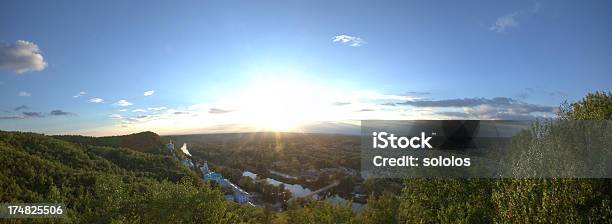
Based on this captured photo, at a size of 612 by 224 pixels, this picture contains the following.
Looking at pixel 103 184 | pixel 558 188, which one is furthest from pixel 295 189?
pixel 558 188

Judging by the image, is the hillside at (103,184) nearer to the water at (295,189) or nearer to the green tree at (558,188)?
the green tree at (558,188)

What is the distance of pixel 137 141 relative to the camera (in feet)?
599

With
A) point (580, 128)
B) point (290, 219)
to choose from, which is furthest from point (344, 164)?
point (580, 128)

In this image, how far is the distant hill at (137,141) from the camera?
162438 millimetres

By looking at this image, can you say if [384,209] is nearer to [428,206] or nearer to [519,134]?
[428,206]

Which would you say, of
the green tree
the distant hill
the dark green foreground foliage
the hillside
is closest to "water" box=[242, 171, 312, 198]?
the hillside

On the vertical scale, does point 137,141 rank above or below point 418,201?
above

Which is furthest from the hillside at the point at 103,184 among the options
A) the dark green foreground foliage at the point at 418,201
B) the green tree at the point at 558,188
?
the green tree at the point at 558,188

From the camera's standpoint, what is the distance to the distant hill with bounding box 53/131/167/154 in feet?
533

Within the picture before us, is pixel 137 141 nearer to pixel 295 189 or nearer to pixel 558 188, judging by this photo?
pixel 295 189

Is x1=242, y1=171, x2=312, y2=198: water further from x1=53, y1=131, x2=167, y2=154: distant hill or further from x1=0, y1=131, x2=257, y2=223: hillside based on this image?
x1=53, y1=131, x2=167, y2=154: distant hill

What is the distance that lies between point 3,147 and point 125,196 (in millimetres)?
68972

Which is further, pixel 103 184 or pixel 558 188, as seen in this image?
pixel 103 184

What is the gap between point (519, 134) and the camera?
117 feet
